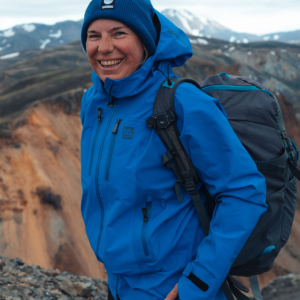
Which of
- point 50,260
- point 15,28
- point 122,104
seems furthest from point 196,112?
point 15,28

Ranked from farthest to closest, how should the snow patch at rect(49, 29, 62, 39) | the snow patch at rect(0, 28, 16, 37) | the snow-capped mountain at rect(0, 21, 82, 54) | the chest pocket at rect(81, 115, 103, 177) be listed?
the snow patch at rect(49, 29, 62, 39), the snow patch at rect(0, 28, 16, 37), the snow-capped mountain at rect(0, 21, 82, 54), the chest pocket at rect(81, 115, 103, 177)

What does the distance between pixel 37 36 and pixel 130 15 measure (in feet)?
306

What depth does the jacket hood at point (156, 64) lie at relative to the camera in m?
1.79

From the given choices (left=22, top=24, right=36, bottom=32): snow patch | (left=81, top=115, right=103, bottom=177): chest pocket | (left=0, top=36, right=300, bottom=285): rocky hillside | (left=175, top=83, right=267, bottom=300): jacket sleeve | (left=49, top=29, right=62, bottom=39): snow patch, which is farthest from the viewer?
(left=49, top=29, right=62, bottom=39): snow patch

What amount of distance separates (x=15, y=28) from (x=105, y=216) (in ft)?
321

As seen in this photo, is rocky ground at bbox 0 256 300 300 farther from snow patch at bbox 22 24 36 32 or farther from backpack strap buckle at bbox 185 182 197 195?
snow patch at bbox 22 24 36 32

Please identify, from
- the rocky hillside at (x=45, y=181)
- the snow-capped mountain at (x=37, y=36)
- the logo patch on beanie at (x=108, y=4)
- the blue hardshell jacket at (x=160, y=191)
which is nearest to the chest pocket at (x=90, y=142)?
the blue hardshell jacket at (x=160, y=191)

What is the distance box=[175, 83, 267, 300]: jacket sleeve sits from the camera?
1.58 meters

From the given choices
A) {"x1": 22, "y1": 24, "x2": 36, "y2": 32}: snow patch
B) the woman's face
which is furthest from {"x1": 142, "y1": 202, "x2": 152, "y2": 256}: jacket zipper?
{"x1": 22, "y1": 24, "x2": 36, "y2": 32}: snow patch

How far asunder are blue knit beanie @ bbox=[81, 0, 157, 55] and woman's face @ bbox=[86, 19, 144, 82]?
0.03m

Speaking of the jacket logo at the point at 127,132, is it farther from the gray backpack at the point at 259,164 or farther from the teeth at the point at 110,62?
the teeth at the point at 110,62

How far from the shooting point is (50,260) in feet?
29.0

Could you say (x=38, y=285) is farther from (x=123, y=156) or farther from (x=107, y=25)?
(x=107, y=25)

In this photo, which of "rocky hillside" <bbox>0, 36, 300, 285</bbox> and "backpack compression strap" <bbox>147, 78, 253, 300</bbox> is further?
"rocky hillside" <bbox>0, 36, 300, 285</bbox>
